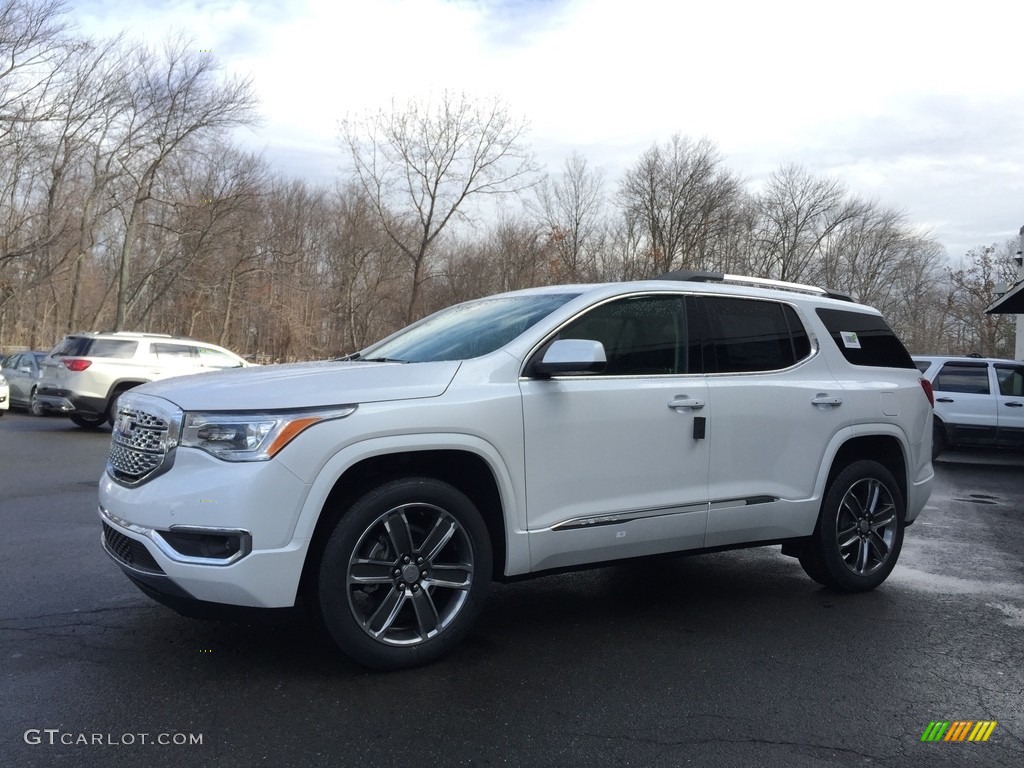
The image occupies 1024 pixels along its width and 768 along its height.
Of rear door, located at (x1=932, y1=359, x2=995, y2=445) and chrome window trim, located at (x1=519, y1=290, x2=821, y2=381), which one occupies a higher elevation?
chrome window trim, located at (x1=519, y1=290, x2=821, y2=381)

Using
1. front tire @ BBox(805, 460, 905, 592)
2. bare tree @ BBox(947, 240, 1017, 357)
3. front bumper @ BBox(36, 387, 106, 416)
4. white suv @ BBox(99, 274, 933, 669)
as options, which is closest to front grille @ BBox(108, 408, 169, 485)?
white suv @ BBox(99, 274, 933, 669)

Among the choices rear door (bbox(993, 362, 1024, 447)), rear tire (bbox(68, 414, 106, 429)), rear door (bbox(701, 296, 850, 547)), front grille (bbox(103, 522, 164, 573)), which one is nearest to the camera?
front grille (bbox(103, 522, 164, 573))

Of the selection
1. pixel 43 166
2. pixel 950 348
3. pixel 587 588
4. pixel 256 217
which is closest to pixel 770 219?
pixel 950 348

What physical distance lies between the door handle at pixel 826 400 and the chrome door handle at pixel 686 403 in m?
0.96

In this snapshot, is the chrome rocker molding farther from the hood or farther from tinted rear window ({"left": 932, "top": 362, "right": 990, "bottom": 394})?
tinted rear window ({"left": 932, "top": 362, "right": 990, "bottom": 394})

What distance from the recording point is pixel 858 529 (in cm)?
552

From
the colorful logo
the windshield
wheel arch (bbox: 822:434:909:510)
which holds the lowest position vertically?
the colorful logo

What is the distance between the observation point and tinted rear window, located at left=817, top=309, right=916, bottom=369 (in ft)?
18.5

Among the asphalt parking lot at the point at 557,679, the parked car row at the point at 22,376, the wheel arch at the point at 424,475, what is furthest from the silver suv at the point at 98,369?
the wheel arch at the point at 424,475

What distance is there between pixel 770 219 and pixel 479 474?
53.5 meters

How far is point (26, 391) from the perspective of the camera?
65.8 feet

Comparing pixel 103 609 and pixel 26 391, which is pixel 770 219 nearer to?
pixel 26 391

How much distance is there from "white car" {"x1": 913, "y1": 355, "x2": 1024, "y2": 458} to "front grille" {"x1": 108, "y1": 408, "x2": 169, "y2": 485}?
1340cm

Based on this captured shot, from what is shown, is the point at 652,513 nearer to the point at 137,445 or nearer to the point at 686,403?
the point at 686,403
